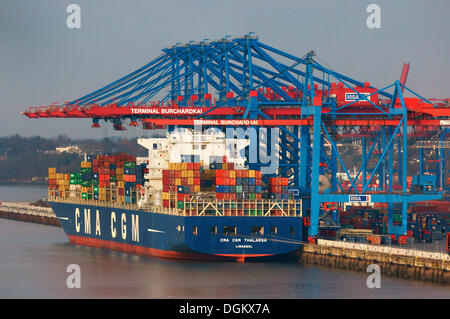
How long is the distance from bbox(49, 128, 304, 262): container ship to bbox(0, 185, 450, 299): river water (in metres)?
1.27

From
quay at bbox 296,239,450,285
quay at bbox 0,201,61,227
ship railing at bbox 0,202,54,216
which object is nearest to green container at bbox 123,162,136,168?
quay at bbox 296,239,450,285

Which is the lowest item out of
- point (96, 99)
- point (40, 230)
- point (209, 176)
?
point (40, 230)

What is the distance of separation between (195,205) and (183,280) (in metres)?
7.39

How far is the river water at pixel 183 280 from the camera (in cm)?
6056

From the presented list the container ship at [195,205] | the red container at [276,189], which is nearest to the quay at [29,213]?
the container ship at [195,205]

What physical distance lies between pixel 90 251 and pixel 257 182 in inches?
699

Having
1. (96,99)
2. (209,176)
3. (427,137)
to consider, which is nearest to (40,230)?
(96,99)

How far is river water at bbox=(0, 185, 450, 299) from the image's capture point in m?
60.6

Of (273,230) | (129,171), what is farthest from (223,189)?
(129,171)

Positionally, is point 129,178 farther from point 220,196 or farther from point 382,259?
point 382,259

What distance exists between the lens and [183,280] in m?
65.1
